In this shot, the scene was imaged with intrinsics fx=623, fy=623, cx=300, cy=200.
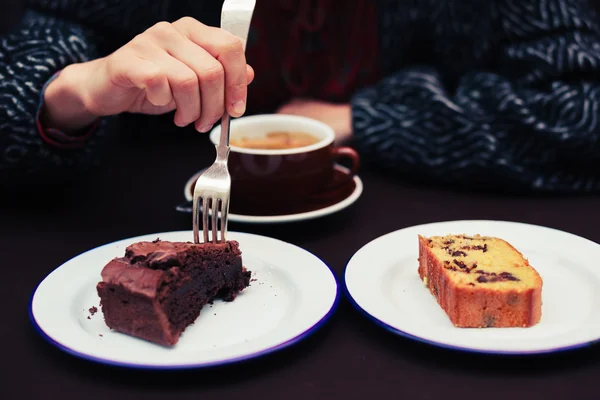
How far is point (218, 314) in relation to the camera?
2.92 feet

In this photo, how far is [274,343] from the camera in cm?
75

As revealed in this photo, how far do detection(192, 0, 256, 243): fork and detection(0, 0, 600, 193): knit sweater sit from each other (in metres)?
0.47

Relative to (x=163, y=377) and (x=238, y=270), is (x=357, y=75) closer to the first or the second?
(x=238, y=270)

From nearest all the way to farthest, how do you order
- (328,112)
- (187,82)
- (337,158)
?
(187,82) → (337,158) → (328,112)

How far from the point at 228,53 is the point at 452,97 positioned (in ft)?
2.40

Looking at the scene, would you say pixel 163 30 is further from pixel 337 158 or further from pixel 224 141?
pixel 337 158

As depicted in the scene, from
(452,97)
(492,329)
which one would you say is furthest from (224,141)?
(452,97)

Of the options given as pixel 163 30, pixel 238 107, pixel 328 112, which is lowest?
pixel 328 112

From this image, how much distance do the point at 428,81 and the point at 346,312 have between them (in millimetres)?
810

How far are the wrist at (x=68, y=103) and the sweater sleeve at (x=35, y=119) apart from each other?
1.0 inches

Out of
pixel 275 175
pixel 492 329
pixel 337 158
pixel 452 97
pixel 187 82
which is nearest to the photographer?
pixel 492 329

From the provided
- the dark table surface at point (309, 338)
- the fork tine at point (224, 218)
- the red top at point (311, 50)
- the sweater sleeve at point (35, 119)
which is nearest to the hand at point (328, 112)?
the red top at point (311, 50)

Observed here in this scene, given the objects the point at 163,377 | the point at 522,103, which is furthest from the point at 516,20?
the point at 163,377

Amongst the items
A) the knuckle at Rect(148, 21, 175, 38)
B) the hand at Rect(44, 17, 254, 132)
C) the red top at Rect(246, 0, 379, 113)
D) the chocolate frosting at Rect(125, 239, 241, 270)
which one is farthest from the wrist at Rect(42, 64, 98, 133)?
the red top at Rect(246, 0, 379, 113)
